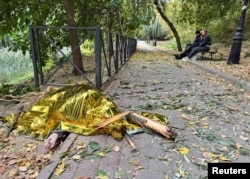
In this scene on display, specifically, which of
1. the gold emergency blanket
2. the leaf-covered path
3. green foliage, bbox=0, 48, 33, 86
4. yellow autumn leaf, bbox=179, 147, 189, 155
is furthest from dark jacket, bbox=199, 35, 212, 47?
yellow autumn leaf, bbox=179, 147, 189, 155

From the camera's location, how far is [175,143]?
11.0ft

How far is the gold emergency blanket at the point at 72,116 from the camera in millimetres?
3553

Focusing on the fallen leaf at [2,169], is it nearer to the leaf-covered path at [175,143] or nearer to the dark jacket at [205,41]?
the leaf-covered path at [175,143]

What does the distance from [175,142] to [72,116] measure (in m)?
1.46

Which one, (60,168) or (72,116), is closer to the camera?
(60,168)

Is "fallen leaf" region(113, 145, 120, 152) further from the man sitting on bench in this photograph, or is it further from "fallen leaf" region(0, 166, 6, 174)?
the man sitting on bench

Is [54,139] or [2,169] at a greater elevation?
[54,139]

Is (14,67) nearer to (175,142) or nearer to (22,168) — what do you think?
(22,168)

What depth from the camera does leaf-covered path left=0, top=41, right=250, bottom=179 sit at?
2.78 meters

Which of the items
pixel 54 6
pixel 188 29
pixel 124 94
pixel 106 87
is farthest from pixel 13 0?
pixel 188 29

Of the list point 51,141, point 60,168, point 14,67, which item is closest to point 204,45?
point 14,67

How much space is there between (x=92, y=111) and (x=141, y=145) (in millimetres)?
942

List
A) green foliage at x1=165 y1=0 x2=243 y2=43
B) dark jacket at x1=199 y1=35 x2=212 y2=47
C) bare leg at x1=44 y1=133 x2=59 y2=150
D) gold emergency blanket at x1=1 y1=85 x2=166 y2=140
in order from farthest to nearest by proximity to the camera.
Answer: green foliage at x1=165 y1=0 x2=243 y2=43, dark jacket at x1=199 y1=35 x2=212 y2=47, gold emergency blanket at x1=1 y1=85 x2=166 y2=140, bare leg at x1=44 y1=133 x2=59 y2=150

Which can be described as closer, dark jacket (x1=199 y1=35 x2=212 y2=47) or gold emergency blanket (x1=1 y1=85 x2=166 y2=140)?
gold emergency blanket (x1=1 y1=85 x2=166 y2=140)
